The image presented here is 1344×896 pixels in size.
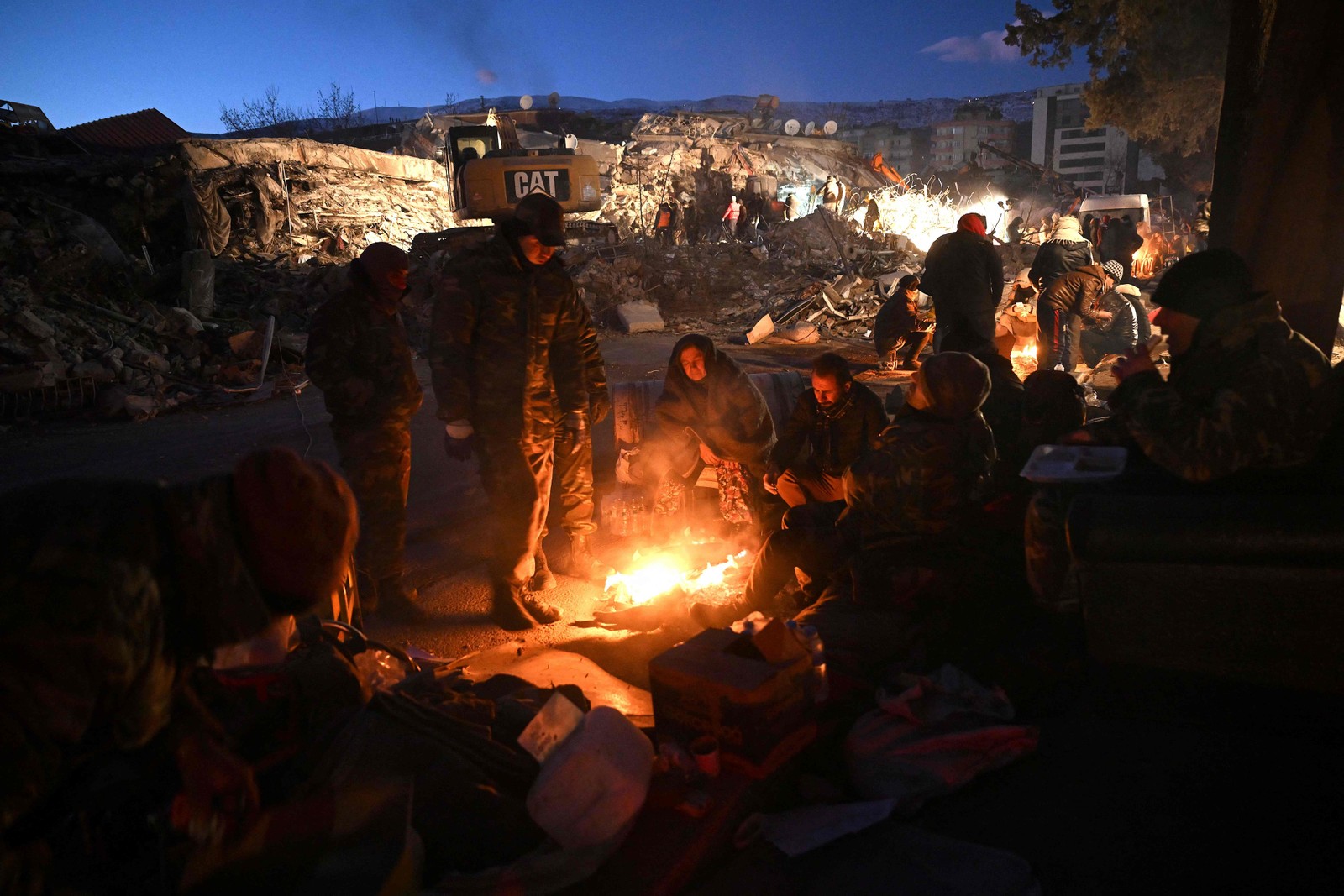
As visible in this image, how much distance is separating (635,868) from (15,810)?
5.20ft

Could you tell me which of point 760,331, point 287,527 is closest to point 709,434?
point 287,527

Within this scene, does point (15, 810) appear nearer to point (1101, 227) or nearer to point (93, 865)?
point (93, 865)

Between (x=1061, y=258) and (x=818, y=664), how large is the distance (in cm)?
796

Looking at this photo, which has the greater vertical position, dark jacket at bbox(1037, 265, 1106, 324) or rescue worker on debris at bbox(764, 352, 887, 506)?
dark jacket at bbox(1037, 265, 1106, 324)

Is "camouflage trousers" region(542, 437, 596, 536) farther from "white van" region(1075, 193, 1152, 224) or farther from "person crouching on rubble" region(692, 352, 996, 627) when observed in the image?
"white van" region(1075, 193, 1152, 224)

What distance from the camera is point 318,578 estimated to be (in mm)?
1772

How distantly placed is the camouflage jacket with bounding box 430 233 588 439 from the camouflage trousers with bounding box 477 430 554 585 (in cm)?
8

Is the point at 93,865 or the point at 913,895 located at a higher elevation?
the point at 93,865

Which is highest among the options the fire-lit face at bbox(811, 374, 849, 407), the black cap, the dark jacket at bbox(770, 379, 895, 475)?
the black cap

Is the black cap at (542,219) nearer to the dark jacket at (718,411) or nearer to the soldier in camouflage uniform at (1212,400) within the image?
the dark jacket at (718,411)

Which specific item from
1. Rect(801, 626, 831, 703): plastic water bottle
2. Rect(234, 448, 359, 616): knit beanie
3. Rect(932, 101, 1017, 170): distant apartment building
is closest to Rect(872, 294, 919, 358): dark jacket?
Rect(801, 626, 831, 703): plastic water bottle

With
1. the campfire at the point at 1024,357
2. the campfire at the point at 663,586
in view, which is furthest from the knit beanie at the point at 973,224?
the campfire at the point at 663,586

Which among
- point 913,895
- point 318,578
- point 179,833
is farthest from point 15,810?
point 913,895

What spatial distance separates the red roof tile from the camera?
29438 millimetres
